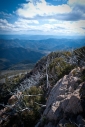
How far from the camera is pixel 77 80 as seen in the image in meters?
10.5

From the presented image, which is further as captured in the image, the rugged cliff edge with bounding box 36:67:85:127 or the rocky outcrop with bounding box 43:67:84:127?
the rocky outcrop with bounding box 43:67:84:127

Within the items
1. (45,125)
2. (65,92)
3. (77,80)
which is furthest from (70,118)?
(77,80)

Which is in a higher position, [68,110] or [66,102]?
[66,102]

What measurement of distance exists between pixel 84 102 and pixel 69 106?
85cm

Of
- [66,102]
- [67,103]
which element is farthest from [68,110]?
[66,102]

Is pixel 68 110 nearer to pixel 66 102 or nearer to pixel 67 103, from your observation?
pixel 67 103

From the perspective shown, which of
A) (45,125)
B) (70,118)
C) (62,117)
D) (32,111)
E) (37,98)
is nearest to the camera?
(70,118)

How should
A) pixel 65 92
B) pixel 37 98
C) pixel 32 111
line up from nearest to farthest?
pixel 65 92
pixel 32 111
pixel 37 98

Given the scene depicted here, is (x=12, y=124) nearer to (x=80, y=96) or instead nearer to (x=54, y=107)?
(x=54, y=107)

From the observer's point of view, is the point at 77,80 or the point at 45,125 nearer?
the point at 45,125

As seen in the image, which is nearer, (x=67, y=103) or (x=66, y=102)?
(x=67, y=103)

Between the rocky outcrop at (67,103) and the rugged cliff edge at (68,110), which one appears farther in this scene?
the rocky outcrop at (67,103)

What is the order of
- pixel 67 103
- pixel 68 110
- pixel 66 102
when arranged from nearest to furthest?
1. pixel 68 110
2. pixel 67 103
3. pixel 66 102

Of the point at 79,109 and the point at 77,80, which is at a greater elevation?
the point at 77,80
